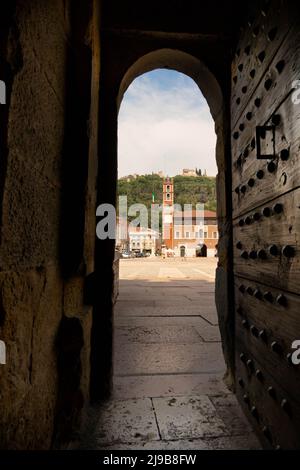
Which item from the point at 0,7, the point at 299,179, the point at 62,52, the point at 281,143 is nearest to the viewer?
the point at 0,7

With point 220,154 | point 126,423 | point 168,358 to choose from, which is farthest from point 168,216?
point 126,423

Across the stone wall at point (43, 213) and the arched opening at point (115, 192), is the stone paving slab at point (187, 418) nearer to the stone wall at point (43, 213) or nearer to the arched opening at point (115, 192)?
the arched opening at point (115, 192)

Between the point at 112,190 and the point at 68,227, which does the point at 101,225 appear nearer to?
the point at 112,190

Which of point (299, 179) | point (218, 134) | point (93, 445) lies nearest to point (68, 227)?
point (299, 179)

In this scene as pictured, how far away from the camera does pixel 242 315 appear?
205 centimetres

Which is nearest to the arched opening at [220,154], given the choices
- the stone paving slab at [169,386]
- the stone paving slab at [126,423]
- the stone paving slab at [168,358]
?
the stone paving slab at [169,386]

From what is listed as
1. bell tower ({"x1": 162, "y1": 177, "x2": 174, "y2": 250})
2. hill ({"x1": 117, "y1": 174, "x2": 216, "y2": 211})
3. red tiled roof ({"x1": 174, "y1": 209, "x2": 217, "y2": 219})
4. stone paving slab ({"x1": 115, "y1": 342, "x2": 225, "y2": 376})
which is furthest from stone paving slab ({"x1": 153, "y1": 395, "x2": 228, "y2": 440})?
hill ({"x1": 117, "y1": 174, "x2": 216, "y2": 211})

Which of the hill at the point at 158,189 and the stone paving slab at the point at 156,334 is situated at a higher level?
the hill at the point at 158,189

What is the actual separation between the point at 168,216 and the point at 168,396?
61171 mm

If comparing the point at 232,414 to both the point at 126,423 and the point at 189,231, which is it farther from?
the point at 189,231

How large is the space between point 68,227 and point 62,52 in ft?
3.05

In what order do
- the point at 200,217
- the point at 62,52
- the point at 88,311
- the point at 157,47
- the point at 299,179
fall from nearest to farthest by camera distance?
the point at 299,179 < the point at 62,52 < the point at 88,311 < the point at 157,47 < the point at 200,217

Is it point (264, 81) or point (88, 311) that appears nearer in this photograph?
point (264, 81)

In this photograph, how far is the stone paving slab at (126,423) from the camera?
68.6 inches
